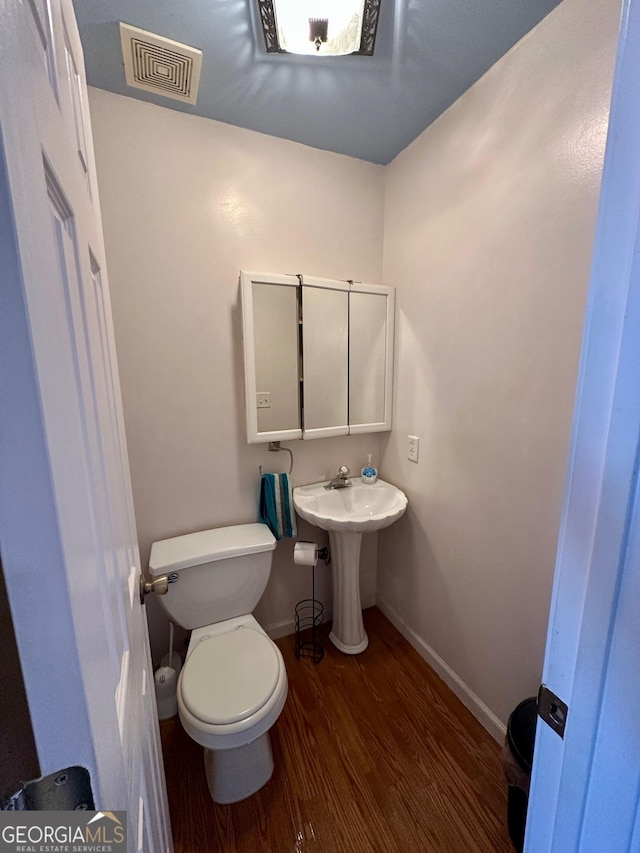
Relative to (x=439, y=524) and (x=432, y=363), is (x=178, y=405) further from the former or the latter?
(x=439, y=524)

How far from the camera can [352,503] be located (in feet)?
5.89

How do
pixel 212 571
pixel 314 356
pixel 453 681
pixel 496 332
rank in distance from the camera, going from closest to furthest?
pixel 496 332
pixel 212 571
pixel 453 681
pixel 314 356

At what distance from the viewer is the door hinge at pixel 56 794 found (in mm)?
283

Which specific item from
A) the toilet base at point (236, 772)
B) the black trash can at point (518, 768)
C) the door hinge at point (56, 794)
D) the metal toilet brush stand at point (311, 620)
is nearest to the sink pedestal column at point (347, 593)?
the metal toilet brush stand at point (311, 620)

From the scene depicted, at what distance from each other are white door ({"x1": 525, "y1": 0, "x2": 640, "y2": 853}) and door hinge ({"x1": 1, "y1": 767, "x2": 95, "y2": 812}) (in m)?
0.62

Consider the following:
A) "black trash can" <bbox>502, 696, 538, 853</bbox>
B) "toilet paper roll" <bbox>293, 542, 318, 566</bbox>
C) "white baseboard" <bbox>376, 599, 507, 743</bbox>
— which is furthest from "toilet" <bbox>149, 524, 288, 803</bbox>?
"white baseboard" <bbox>376, 599, 507, 743</bbox>

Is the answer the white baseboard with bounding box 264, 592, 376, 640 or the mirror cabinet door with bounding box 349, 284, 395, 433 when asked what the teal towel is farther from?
the white baseboard with bounding box 264, 592, 376, 640

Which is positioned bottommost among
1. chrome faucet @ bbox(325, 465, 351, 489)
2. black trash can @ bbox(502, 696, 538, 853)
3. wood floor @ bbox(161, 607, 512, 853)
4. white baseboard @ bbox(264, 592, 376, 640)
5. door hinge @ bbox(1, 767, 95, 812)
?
wood floor @ bbox(161, 607, 512, 853)

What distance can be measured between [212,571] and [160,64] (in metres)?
1.86

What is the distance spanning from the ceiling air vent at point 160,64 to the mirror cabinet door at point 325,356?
78cm

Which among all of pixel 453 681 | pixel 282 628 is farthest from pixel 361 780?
pixel 282 628

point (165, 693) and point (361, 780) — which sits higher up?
point (165, 693)

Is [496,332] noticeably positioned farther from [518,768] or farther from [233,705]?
[233,705]

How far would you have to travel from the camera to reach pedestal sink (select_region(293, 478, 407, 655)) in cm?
170
